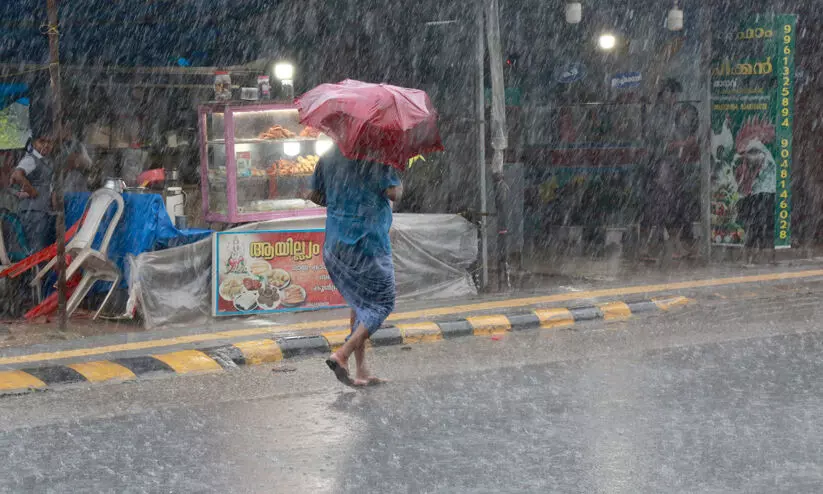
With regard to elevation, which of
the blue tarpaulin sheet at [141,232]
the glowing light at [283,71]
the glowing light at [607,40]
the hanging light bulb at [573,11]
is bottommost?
the blue tarpaulin sheet at [141,232]

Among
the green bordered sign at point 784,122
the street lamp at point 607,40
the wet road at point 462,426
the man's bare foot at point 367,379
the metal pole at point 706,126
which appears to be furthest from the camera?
the street lamp at point 607,40

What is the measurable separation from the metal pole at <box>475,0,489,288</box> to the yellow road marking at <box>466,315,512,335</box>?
1553 millimetres

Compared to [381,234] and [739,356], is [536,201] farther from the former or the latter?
[381,234]

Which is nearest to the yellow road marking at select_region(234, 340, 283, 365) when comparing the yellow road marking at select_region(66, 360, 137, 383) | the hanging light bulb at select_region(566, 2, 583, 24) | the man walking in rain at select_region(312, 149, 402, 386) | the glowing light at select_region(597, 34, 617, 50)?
the yellow road marking at select_region(66, 360, 137, 383)

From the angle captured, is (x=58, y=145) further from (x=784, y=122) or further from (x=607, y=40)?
(x=607, y=40)

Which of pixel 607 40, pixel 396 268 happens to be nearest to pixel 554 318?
pixel 396 268

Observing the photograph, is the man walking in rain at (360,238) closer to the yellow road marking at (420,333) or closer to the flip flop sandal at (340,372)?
the flip flop sandal at (340,372)

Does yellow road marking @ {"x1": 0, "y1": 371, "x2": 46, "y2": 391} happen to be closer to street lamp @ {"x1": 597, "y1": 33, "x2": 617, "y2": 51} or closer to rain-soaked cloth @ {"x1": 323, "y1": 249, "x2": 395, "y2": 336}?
rain-soaked cloth @ {"x1": 323, "y1": 249, "x2": 395, "y2": 336}

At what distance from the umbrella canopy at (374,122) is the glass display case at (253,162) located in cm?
333

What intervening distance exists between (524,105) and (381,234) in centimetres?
1139

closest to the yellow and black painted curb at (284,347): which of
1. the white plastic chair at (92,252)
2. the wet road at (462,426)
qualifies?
the wet road at (462,426)

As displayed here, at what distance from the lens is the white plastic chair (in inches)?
384

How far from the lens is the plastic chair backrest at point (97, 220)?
978 centimetres

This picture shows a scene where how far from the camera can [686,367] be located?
304 inches
